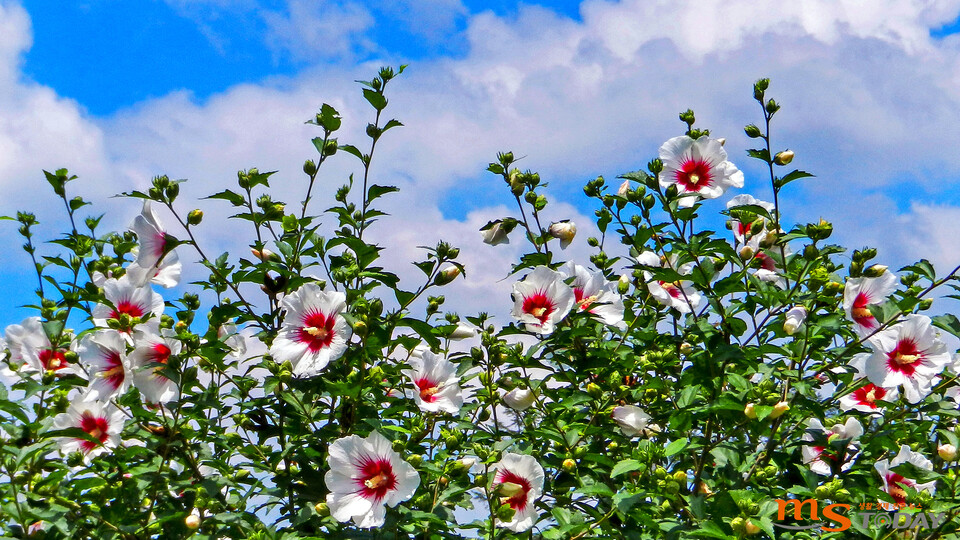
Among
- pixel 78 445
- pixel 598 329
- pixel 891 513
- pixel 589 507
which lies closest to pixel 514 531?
pixel 589 507

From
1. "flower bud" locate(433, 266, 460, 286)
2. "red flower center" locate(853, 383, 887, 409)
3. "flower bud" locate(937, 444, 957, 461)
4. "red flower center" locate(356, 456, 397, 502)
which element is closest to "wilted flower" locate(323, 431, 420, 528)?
"red flower center" locate(356, 456, 397, 502)

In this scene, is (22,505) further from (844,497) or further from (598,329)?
(844,497)

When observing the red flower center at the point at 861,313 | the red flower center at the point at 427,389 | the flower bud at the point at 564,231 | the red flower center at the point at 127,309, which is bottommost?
the red flower center at the point at 427,389

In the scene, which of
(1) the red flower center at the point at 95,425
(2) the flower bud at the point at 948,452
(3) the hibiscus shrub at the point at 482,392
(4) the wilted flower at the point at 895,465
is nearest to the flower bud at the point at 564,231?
(3) the hibiscus shrub at the point at 482,392

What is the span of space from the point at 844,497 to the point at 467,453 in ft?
3.82

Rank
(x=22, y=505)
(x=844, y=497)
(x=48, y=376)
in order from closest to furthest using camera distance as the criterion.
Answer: (x=844, y=497), (x=22, y=505), (x=48, y=376)

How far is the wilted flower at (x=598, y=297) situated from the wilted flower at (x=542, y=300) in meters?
0.12

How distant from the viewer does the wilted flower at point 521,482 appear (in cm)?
244

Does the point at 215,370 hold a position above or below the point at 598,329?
below

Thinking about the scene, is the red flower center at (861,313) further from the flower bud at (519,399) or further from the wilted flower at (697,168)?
the flower bud at (519,399)

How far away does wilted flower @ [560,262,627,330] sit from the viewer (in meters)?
2.91

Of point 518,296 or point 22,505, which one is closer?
point 22,505

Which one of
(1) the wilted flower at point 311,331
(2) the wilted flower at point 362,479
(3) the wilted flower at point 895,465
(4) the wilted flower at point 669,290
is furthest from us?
(4) the wilted flower at point 669,290

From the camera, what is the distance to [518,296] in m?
2.82
